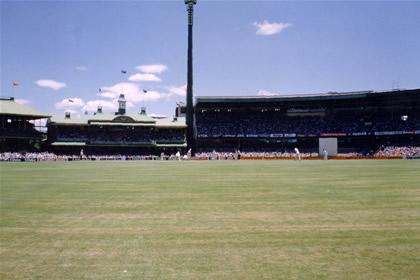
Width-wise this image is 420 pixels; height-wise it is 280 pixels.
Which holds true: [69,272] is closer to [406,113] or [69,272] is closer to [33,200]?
[33,200]

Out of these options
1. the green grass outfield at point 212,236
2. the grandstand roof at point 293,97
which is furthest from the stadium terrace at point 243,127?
the green grass outfield at point 212,236

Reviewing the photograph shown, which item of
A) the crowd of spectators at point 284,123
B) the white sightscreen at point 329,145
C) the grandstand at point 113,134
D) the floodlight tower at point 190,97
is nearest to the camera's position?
the white sightscreen at point 329,145

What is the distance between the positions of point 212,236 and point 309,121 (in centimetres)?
7397

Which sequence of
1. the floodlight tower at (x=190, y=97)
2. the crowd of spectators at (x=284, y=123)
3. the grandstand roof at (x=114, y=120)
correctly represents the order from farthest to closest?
the floodlight tower at (x=190, y=97)
the grandstand roof at (x=114, y=120)
the crowd of spectators at (x=284, y=123)

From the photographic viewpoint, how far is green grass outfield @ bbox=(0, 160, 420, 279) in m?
6.49

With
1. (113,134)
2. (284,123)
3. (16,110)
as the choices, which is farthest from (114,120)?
(284,123)

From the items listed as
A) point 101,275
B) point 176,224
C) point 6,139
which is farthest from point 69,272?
point 6,139

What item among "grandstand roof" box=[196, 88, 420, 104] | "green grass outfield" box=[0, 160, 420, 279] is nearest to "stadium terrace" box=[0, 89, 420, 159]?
"grandstand roof" box=[196, 88, 420, 104]

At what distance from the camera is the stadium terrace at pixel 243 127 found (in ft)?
234

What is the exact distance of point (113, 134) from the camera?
80.1 meters

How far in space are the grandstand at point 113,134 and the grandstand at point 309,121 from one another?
20.9 feet

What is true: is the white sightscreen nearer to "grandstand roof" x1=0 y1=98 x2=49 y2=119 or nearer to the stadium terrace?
the stadium terrace

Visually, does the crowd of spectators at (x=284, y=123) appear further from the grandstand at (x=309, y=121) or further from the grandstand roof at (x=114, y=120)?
the grandstand roof at (x=114, y=120)

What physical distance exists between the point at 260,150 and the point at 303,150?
7.85 m
